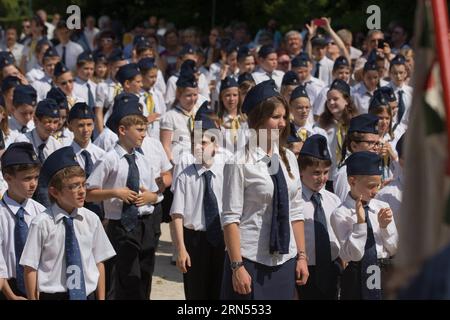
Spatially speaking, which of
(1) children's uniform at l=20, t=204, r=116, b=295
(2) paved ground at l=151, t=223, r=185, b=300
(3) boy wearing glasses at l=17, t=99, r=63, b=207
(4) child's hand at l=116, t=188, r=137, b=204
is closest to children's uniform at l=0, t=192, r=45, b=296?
(1) children's uniform at l=20, t=204, r=116, b=295

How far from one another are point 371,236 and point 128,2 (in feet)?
65.1

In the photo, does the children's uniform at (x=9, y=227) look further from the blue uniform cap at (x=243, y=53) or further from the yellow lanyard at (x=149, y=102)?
the blue uniform cap at (x=243, y=53)

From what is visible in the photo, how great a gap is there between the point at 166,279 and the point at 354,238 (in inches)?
127

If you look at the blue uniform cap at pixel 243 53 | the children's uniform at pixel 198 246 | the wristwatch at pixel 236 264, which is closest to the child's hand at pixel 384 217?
the wristwatch at pixel 236 264

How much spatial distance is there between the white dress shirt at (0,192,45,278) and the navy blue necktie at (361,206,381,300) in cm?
199

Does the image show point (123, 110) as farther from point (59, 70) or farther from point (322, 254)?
point (59, 70)

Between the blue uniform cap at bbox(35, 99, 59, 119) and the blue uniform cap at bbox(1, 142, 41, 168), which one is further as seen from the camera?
the blue uniform cap at bbox(35, 99, 59, 119)

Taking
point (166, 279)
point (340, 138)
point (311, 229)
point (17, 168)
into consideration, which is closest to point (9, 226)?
point (17, 168)

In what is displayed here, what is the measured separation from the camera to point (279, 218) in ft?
18.3

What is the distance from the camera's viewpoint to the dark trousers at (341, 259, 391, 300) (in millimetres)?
6496

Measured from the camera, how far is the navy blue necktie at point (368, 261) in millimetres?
6418

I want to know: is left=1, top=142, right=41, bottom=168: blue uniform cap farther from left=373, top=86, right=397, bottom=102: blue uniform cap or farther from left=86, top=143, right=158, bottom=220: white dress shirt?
left=373, top=86, right=397, bottom=102: blue uniform cap

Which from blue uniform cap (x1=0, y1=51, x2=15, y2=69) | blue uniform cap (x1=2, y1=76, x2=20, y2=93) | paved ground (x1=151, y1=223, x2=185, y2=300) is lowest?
paved ground (x1=151, y1=223, x2=185, y2=300)

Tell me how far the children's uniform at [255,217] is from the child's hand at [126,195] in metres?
1.82
